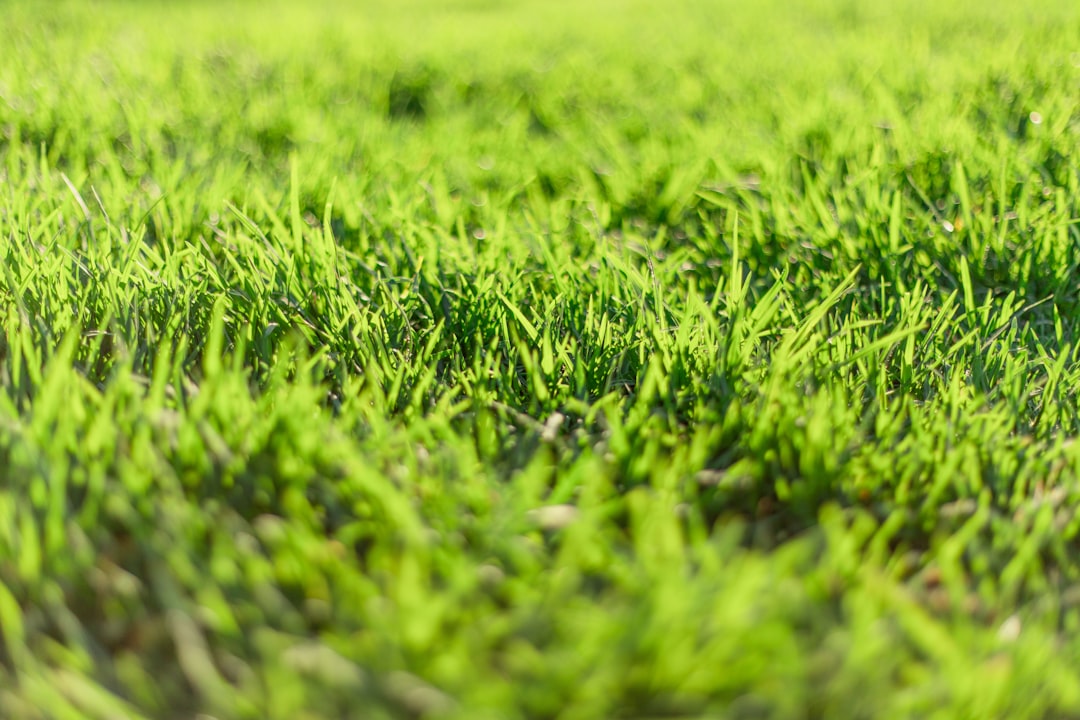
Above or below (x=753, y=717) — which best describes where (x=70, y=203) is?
above

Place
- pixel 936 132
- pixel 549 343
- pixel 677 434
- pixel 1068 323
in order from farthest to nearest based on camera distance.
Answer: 1. pixel 936 132
2. pixel 1068 323
3. pixel 549 343
4. pixel 677 434

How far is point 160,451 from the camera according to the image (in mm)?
1087

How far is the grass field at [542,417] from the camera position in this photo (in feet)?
2.88

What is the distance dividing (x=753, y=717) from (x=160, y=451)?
0.76 meters

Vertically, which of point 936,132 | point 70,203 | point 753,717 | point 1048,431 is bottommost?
point 753,717

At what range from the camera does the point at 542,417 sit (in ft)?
4.28

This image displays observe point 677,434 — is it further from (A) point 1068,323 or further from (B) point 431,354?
(A) point 1068,323

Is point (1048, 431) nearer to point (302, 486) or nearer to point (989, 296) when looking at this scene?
point (989, 296)

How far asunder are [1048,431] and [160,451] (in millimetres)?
1259

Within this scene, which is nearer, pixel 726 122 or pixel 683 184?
pixel 683 184

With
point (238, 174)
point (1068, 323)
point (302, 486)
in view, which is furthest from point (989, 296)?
point (238, 174)

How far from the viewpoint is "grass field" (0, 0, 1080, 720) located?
88 cm

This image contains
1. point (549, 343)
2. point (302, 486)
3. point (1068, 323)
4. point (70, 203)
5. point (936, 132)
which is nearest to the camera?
point (302, 486)

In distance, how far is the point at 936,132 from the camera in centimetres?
228
